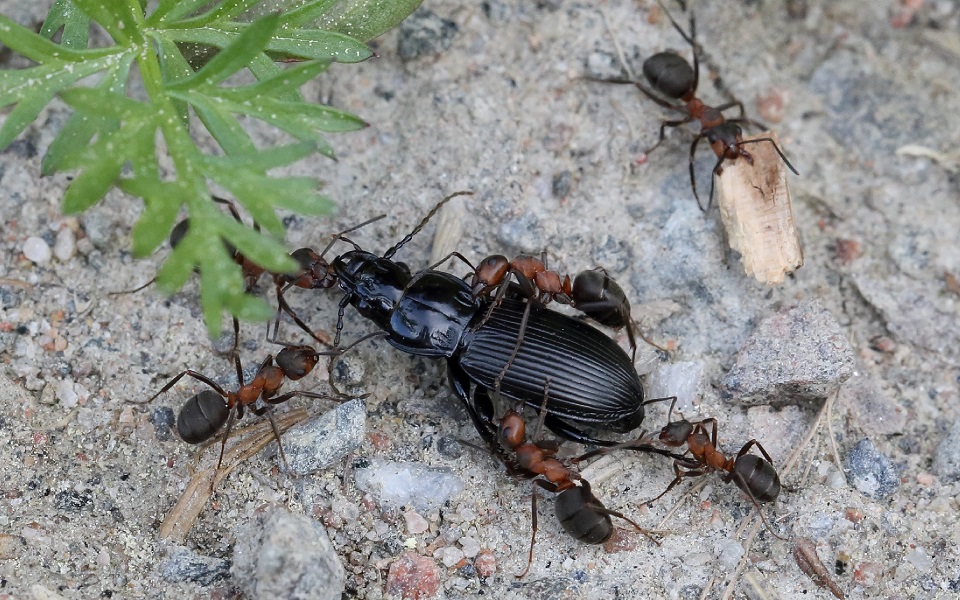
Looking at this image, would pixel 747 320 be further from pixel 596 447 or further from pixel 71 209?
pixel 71 209

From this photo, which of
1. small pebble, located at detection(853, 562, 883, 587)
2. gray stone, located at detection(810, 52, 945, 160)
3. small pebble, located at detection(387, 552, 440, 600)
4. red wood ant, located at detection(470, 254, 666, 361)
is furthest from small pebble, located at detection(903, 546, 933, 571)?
gray stone, located at detection(810, 52, 945, 160)

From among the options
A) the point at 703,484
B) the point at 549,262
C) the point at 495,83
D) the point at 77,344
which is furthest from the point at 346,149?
the point at 703,484

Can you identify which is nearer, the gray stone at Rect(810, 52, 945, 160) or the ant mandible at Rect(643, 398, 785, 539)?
the ant mandible at Rect(643, 398, 785, 539)

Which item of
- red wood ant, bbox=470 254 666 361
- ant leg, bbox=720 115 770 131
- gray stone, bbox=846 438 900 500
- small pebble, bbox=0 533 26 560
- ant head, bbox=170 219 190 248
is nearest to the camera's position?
small pebble, bbox=0 533 26 560

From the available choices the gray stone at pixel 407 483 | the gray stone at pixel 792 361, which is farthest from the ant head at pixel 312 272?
the gray stone at pixel 792 361

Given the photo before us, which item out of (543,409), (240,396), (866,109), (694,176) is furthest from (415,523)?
(866,109)

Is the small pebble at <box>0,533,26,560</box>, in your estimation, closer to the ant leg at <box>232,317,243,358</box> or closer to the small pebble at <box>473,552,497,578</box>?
the ant leg at <box>232,317,243,358</box>

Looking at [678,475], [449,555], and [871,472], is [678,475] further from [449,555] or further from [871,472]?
[449,555]

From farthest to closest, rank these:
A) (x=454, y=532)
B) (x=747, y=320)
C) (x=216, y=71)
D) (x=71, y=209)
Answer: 1. (x=747, y=320)
2. (x=454, y=532)
3. (x=216, y=71)
4. (x=71, y=209)
